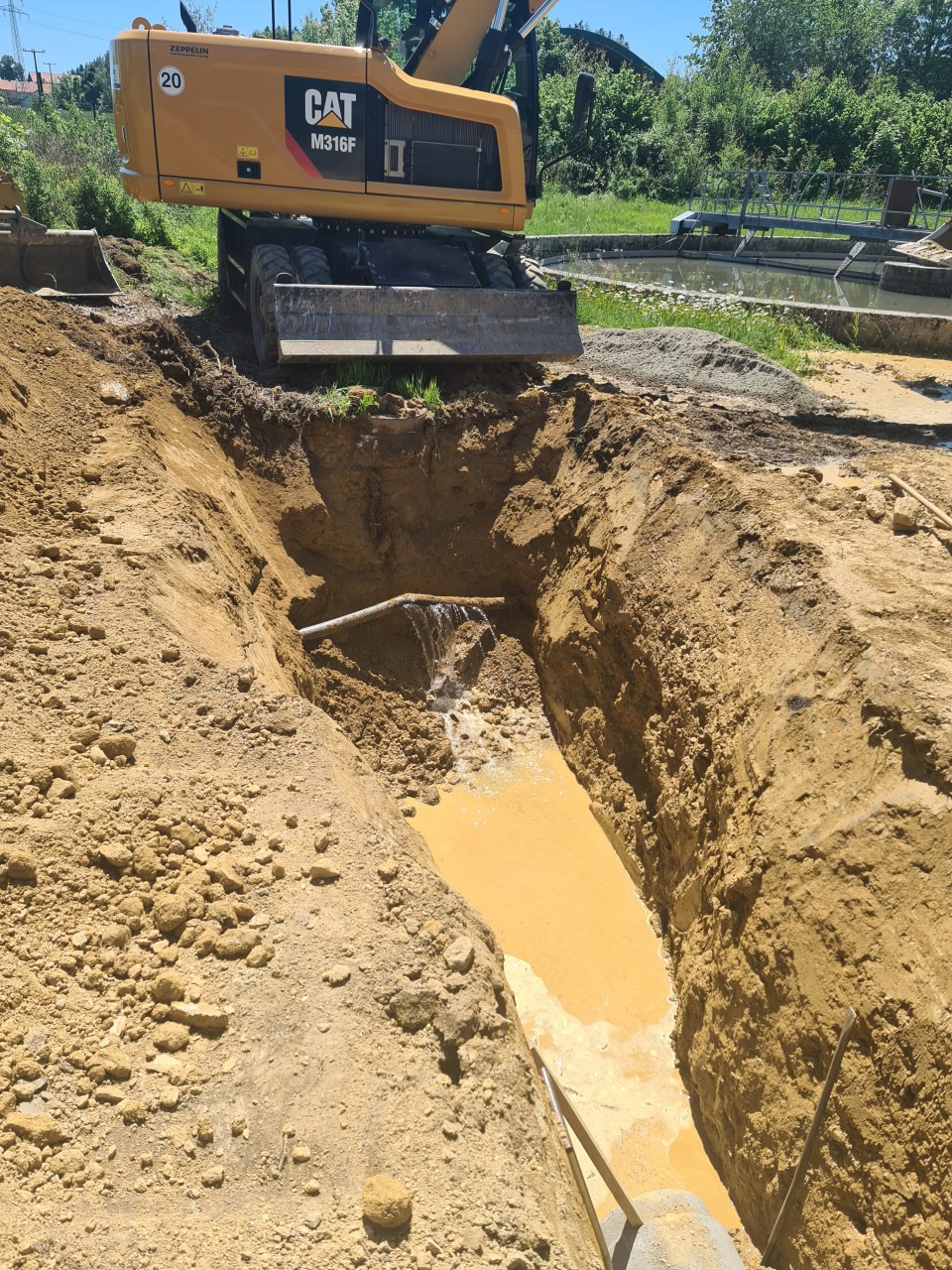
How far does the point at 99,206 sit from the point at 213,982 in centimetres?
1295

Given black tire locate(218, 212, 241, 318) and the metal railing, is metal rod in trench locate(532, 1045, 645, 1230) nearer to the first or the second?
black tire locate(218, 212, 241, 318)

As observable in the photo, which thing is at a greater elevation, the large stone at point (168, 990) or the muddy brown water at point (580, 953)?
the large stone at point (168, 990)

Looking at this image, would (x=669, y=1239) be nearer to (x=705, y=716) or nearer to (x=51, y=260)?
(x=705, y=716)

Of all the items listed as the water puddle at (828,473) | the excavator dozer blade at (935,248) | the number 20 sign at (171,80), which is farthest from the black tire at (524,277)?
the excavator dozer blade at (935,248)

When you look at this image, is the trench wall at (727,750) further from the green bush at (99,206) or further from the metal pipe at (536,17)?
the green bush at (99,206)

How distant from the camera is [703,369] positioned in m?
10.5

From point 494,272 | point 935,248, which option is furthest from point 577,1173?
point 935,248

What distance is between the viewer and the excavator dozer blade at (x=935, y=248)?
37.5 ft

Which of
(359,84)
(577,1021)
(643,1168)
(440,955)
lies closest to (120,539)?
(440,955)

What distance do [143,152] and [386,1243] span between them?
30.2ft

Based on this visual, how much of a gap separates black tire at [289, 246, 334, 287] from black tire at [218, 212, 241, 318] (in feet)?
6.52

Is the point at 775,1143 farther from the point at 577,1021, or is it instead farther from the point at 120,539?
the point at 120,539

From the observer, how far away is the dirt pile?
2.72m

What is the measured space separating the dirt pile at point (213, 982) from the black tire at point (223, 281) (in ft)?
21.7
